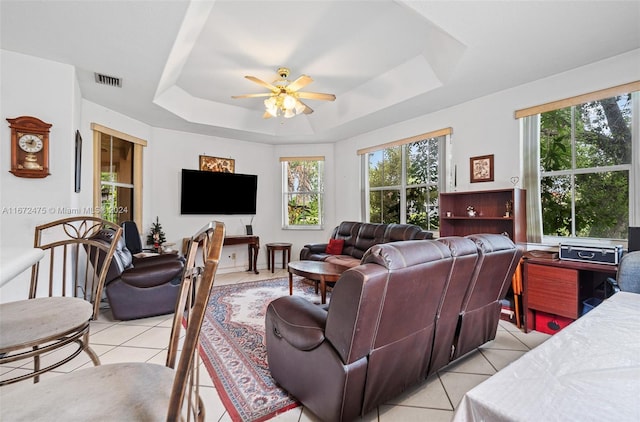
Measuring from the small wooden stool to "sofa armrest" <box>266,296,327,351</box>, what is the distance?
3.70 meters

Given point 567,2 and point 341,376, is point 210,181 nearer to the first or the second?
point 341,376

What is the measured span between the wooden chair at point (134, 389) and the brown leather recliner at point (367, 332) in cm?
64

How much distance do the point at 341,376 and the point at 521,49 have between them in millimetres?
3101

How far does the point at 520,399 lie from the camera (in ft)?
1.94

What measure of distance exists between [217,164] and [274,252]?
2.02m

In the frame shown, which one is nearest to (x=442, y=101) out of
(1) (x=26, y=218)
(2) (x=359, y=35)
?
(2) (x=359, y=35)

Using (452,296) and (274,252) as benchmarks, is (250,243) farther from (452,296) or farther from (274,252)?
(452,296)

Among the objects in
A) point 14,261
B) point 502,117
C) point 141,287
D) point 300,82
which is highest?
point 300,82

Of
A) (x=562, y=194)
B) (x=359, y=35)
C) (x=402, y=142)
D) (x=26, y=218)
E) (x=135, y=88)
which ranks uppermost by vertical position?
(x=359, y=35)

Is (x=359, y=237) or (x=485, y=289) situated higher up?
(x=359, y=237)

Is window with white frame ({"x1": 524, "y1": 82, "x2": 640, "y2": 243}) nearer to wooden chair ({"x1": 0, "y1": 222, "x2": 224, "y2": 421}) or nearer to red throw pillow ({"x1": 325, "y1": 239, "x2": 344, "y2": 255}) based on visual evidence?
red throw pillow ({"x1": 325, "y1": 239, "x2": 344, "y2": 255})

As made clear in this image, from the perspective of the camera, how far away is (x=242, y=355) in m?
2.30

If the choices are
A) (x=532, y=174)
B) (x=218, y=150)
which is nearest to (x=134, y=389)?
(x=532, y=174)

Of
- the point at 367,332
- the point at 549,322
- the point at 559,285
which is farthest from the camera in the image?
the point at 549,322
